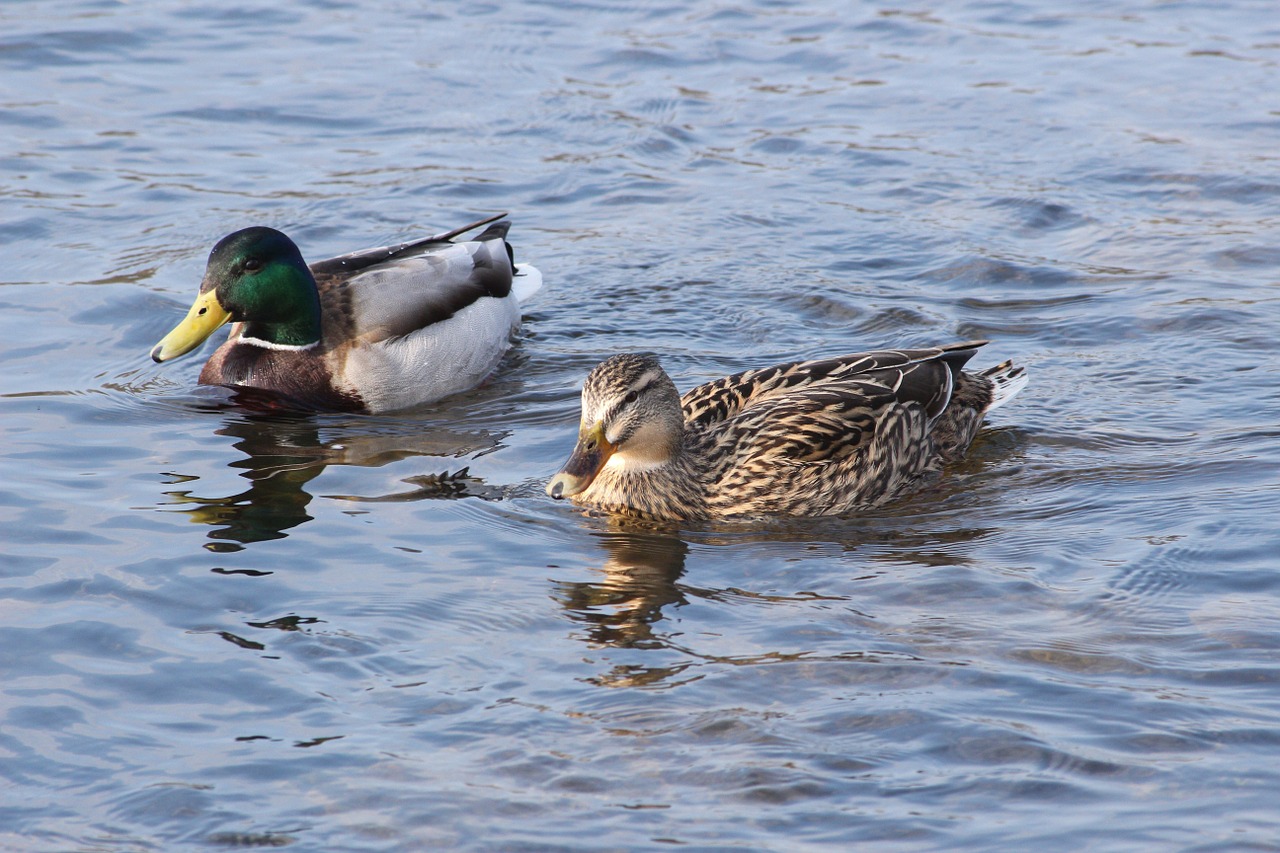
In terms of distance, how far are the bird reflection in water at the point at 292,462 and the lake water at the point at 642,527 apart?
41 mm

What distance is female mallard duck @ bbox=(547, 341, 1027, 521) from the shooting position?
7430 millimetres

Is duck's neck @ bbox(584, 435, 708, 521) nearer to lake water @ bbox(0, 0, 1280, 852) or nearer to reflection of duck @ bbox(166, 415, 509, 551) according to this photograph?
lake water @ bbox(0, 0, 1280, 852)

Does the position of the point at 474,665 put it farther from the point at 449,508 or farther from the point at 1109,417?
the point at 1109,417

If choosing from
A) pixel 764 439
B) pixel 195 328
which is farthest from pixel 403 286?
pixel 764 439

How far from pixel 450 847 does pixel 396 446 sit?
390 centimetres

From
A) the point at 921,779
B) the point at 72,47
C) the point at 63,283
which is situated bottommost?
the point at 921,779

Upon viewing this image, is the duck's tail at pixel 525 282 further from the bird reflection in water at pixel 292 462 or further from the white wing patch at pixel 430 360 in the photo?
the bird reflection in water at pixel 292 462

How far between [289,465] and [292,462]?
0.06m

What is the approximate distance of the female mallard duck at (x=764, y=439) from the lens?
24.4ft

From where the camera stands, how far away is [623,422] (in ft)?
24.3

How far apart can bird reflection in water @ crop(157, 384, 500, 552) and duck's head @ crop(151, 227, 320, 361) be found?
0.46 metres

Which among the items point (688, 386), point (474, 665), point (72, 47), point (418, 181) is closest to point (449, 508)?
point (474, 665)

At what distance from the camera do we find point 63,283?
10.6 m

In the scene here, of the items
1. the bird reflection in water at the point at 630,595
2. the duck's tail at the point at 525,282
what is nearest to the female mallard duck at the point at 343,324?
the duck's tail at the point at 525,282
